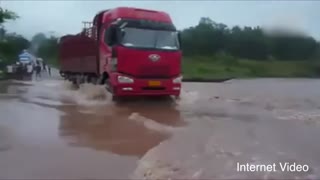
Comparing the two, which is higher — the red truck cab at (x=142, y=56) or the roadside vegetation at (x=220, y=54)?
the red truck cab at (x=142, y=56)

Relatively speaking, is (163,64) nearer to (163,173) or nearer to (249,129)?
(249,129)

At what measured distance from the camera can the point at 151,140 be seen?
820 centimetres

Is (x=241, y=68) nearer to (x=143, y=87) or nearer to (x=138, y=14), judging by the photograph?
(x=138, y=14)

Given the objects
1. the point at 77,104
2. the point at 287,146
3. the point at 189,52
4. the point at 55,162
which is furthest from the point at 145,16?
the point at 189,52

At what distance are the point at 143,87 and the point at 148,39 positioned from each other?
132cm

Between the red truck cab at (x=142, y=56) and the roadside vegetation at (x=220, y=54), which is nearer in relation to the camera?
the red truck cab at (x=142, y=56)

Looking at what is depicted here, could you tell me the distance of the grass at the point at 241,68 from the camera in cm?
3653

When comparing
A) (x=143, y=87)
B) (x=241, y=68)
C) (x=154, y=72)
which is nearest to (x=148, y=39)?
(x=154, y=72)

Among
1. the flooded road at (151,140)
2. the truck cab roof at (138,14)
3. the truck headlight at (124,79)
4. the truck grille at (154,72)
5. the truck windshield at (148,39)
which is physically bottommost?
the flooded road at (151,140)

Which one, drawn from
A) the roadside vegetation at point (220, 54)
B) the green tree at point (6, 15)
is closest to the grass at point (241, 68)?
the roadside vegetation at point (220, 54)

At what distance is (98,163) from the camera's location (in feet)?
21.0

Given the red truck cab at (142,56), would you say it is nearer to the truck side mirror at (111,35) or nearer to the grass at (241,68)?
the truck side mirror at (111,35)

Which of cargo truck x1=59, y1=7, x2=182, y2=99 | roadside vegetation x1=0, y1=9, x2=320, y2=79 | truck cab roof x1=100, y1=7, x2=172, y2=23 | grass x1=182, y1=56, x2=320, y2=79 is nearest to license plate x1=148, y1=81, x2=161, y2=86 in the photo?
cargo truck x1=59, y1=7, x2=182, y2=99

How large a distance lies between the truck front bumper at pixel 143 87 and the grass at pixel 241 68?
21.2 metres
